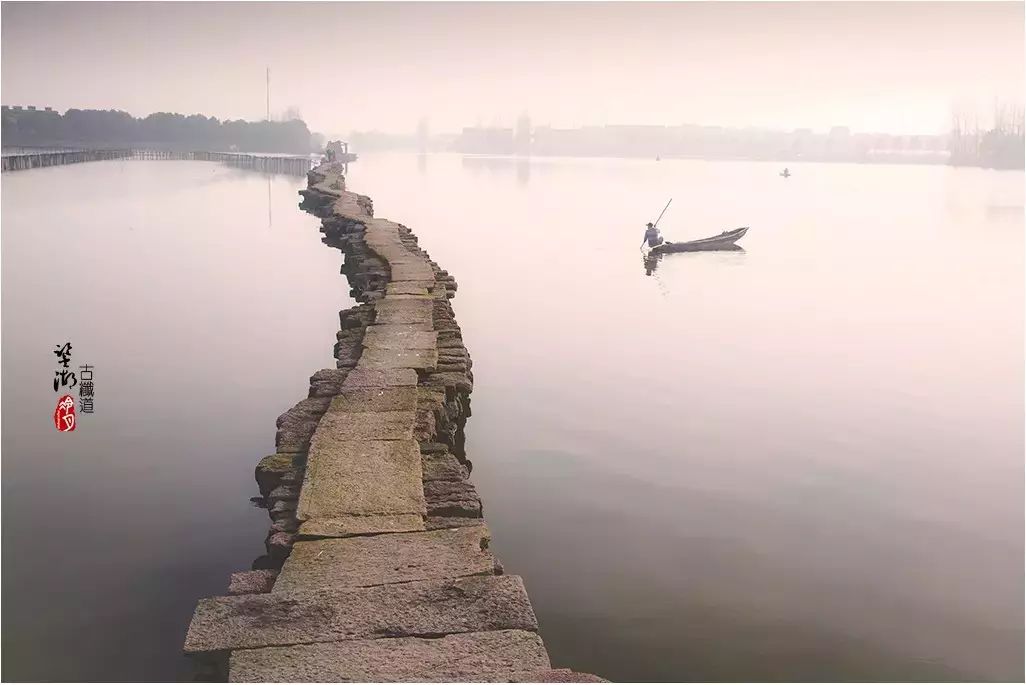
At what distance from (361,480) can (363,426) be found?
42.3 inches

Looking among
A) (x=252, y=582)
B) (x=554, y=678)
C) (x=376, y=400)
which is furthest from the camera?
(x=376, y=400)

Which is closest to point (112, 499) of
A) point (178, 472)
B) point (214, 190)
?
point (178, 472)

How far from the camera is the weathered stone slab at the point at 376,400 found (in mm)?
7703

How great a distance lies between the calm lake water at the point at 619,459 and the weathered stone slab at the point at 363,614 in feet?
4.01

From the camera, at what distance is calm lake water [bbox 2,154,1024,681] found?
20.0ft

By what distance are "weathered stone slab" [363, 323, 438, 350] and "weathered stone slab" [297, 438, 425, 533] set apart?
3121mm

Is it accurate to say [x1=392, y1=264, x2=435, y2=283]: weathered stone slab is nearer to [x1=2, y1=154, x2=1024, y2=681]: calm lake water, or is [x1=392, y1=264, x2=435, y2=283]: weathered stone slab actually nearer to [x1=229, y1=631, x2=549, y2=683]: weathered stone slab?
[x1=2, y1=154, x2=1024, y2=681]: calm lake water

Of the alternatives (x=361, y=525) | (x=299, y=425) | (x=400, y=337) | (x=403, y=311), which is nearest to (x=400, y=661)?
(x=361, y=525)

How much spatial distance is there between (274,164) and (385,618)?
266 feet

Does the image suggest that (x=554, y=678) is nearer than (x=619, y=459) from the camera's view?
Yes

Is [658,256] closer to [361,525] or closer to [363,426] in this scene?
[363,426]

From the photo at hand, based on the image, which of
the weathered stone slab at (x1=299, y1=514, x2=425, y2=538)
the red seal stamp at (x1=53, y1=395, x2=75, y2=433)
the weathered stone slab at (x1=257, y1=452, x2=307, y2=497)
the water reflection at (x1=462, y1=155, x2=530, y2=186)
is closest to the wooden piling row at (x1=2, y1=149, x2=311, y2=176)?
the water reflection at (x1=462, y1=155, x2=530, y2=186)

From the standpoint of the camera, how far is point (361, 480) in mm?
6184

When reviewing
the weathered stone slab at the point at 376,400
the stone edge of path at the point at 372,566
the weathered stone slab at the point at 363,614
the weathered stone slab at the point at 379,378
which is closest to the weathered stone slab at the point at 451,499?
the stone edge of path at the point at 372,566
